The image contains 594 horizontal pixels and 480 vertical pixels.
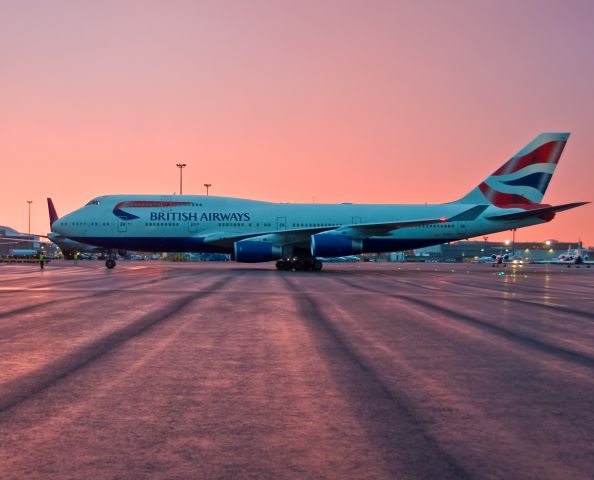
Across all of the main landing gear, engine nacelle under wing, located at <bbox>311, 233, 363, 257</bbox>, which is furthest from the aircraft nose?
engine nacelle under wing, located at <bbox>311, 233, 363, 257</bbox>

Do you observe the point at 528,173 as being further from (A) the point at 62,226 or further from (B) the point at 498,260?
(B) the point at 498,260

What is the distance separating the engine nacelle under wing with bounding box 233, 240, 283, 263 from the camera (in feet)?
112

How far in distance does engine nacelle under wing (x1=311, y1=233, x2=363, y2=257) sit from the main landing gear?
3293 millimetres

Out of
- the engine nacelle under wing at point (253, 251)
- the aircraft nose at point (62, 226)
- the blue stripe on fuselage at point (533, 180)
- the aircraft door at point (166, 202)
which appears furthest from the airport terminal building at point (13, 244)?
the blue stripe on fuselage at point (533, 180)

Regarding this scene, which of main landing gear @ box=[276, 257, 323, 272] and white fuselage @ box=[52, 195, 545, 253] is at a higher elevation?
white fuselage @ box=[52, 195, 545, 253]

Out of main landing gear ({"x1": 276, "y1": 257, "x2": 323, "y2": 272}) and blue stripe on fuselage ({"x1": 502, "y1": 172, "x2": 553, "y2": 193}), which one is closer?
main landing gear ({"x1": 276, "y1": 257, "x2": 323, "y2": 272})

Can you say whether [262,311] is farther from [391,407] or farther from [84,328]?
[391,407]

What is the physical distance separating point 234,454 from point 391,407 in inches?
66.7

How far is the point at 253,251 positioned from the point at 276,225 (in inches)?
160

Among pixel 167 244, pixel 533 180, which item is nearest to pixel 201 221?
pixel 167 244

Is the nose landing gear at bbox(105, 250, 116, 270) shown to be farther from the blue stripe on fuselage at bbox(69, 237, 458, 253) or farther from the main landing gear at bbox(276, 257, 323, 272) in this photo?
the main landing gear at bbox(276, 257, 323, 272)

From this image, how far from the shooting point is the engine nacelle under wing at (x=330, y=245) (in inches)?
1355

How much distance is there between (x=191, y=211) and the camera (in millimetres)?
37250

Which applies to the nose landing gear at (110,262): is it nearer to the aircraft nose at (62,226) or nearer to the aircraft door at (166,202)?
the aircraft nose at (62,226)
